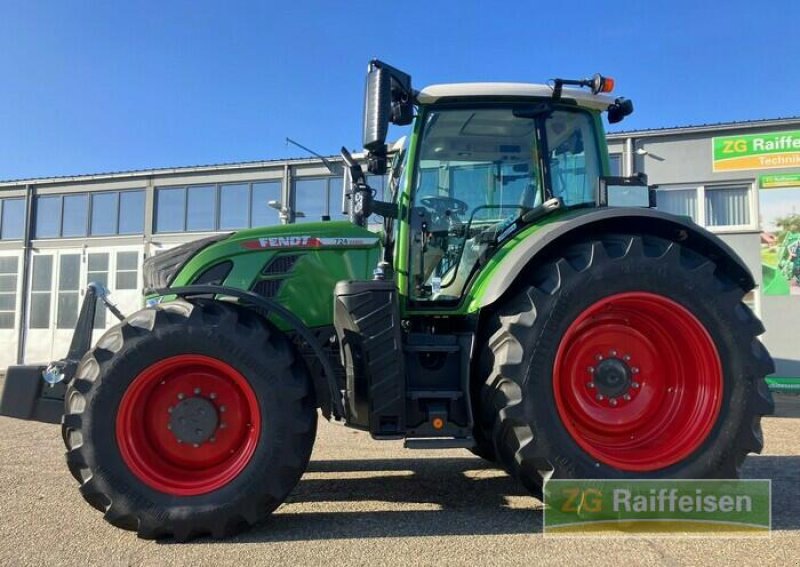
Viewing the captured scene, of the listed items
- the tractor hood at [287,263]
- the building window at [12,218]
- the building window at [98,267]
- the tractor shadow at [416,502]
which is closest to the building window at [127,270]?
the building window at [98,267]

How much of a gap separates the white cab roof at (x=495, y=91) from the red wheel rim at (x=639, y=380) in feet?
4.49

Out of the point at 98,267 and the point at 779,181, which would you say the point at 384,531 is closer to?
the point at 779,181

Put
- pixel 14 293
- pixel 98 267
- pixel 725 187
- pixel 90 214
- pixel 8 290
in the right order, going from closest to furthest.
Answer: pixel 725 187, pixel 98 267, pixel 90 214, pixel 14 293, pixel 8 290

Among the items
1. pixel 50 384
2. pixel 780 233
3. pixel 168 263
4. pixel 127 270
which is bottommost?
pixel 50 384

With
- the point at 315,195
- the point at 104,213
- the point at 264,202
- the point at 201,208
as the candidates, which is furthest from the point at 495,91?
the point at 104,213

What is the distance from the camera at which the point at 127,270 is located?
1598 centimetres

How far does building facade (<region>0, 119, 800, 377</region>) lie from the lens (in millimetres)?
11750

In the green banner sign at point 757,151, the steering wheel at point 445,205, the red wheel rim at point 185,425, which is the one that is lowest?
the red wheel rim at point 185,425

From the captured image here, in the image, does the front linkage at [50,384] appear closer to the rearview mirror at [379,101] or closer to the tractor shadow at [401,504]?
the tractor shadow at [401,504]

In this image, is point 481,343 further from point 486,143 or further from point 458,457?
point 458,457

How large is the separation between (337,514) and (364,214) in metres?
1.82

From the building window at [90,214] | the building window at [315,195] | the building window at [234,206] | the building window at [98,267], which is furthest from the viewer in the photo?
the building window at [90,214]

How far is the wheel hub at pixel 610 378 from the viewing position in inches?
135

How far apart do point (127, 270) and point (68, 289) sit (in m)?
2.00
